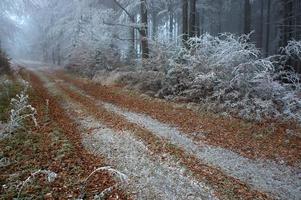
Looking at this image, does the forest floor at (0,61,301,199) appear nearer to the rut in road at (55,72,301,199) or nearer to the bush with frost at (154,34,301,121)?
the rut in road at (55,72,301,199)

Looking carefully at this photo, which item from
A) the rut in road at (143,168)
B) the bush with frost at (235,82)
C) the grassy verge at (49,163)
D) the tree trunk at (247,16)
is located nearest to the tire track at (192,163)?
the rut in road at (143,168)

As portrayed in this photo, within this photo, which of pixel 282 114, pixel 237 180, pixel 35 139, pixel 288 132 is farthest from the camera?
pixel 282 114

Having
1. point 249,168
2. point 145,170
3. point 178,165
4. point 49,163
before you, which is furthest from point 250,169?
point 49,163

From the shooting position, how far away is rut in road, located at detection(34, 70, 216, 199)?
15.1 ft

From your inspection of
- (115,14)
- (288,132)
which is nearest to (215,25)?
(115,14)

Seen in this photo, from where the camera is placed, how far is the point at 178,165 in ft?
18.4

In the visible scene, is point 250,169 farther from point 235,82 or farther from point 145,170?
point 235,82

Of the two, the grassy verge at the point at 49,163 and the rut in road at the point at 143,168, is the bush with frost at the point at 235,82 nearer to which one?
the rut in road at the point at 143,168

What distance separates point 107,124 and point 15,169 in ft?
11.2

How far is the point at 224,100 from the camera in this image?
10352 mm

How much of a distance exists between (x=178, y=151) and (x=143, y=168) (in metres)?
1.13

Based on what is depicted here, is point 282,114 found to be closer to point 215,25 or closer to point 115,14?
point 115,14

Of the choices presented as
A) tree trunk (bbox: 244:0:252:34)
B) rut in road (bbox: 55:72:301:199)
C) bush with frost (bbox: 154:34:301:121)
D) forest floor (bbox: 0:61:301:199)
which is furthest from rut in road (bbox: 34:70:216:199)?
tree trunk (bbox: 244:0:252:34)

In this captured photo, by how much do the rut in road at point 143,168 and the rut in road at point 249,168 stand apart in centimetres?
79
